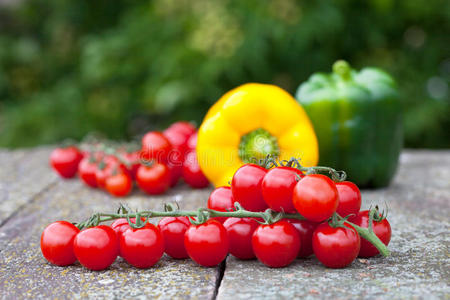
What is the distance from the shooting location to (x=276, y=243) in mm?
1465

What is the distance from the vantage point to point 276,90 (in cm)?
230

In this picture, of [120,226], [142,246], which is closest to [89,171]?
[120,226]

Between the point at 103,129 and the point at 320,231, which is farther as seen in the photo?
the point at 103,129

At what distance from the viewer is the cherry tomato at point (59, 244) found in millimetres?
1555

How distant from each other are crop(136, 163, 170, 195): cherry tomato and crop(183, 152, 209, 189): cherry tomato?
13 centimetres

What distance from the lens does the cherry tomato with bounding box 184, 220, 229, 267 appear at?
1.48 metres

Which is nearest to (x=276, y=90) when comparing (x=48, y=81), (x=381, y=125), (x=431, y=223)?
(x=381, y=125)

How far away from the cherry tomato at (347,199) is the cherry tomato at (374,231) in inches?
2.2

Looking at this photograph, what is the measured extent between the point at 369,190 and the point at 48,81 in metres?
3.72

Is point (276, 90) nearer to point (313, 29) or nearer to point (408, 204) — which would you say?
point (408, 204)

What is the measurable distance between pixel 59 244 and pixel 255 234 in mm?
595

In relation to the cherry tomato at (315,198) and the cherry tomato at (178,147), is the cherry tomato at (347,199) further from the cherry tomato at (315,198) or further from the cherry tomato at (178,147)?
the cherry tomato at (178,147)

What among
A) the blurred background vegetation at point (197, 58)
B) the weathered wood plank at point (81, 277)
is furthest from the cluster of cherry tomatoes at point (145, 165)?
the blurred background vegetation at point (197, 58)

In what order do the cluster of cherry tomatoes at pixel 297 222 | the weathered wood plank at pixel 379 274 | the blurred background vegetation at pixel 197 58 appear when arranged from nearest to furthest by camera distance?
1. the weathered wood plank at pixel 379 274
2. the cluster of cherry tomatoes at pixel 297 222
3. the blurred background vegetation at pixel 197 58
